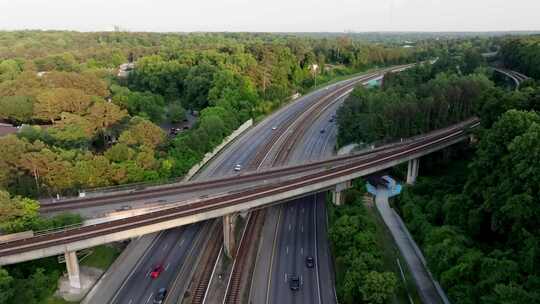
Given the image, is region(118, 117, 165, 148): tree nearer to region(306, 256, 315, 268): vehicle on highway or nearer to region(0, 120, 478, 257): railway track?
region(0, 120, 478, 257): railway track

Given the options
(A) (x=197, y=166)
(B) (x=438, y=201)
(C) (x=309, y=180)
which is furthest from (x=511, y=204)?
(A) (x=197, y=166)

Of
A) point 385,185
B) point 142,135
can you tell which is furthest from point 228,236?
point 385,185

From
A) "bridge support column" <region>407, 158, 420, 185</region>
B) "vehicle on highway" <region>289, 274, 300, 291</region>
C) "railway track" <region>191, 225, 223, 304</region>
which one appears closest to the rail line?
"railway track" <region>191, 225, 223, 304</region>

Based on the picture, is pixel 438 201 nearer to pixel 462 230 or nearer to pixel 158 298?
pixel 462 230

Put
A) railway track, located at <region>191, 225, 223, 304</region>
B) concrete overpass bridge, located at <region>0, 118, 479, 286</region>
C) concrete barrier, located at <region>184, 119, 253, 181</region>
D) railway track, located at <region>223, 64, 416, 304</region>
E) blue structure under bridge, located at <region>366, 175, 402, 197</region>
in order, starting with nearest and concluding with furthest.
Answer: concrete overpass bridge, located at <region>0, 118, 479, 286</region>, railway track, located at <region>191, 225, 223, 304</region>, railway track, located at <region>223, 64, 416, 304</region>, blue structure under bridge, located at <region>366, 175, 402, 197</region>, concrete barrier, located at <region>184, 119, 253, 181</region>

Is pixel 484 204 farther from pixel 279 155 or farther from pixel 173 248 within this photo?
pixel 279 155

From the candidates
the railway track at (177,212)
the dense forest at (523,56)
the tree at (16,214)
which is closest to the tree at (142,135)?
the tree at (16,214)
